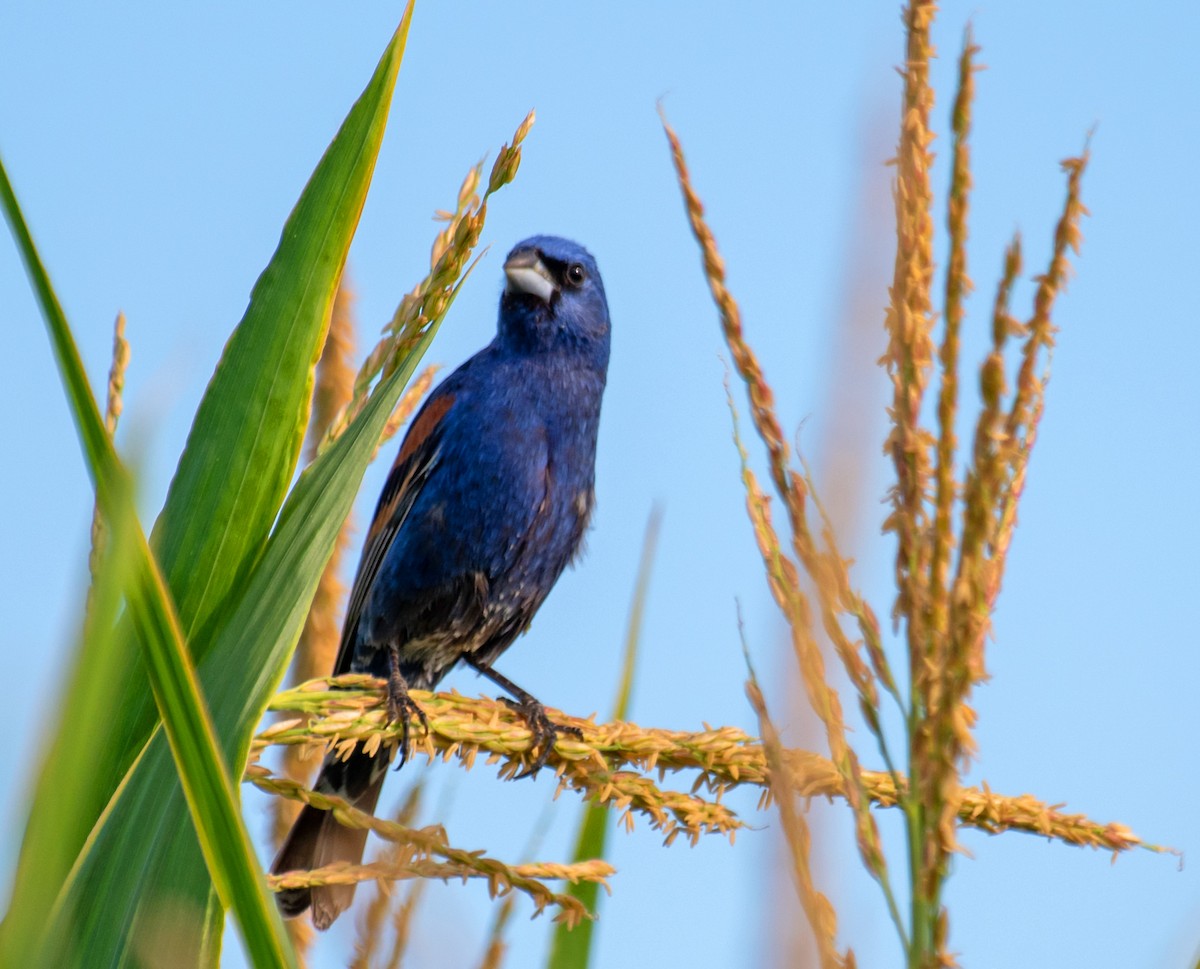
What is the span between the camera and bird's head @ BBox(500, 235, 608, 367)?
432 cm

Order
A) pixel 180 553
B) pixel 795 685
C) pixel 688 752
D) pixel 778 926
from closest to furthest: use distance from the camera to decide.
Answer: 1. pixel 778 926
2. pixel 795 685
3. pixel 180 553
4. pixel 688 752

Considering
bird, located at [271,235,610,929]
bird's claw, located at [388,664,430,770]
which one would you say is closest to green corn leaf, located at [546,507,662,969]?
bird's claw, located at [388,664,430,770]

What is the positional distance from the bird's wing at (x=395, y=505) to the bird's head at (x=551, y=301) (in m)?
0.32

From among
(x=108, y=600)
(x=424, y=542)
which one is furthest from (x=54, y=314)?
(x=424, y=542)

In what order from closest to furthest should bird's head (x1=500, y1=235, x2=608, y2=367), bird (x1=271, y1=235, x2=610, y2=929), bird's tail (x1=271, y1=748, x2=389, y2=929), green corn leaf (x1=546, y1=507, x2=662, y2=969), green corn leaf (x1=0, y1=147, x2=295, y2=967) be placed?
green corn leaf (x1=0, y1=147, x2=295, y2=967)
green corn leaf (x1=546, y1=507, x2=662, y2=969)
bird's tail (x1=271, y1=748, x2=389, y2=929)
bird (x1=271, y1=235, x2=610, y2=929)
bird's head (x1=500, y1=235, x2=608, y2=367)

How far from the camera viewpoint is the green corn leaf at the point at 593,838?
1691 millimetres

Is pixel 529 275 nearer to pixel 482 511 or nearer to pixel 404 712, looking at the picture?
pixel 482 511

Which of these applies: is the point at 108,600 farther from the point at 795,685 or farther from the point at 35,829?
the point at 795,685

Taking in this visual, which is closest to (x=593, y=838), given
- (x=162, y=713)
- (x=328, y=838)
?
(x=162, y=713)

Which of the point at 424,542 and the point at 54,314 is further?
the point at 424,542

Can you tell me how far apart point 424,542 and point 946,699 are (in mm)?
3266

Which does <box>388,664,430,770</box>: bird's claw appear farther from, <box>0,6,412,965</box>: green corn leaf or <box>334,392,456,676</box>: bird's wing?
<box>334,392,456,676</box>: bird's wing

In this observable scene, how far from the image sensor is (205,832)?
0.96m

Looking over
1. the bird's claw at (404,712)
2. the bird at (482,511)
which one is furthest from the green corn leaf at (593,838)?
the bird at (482,511)
